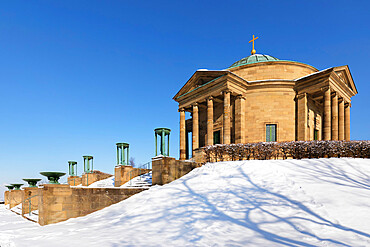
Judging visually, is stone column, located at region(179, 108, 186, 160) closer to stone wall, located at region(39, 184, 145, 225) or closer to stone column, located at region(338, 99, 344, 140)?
stone wall, located at region(39, 184, 145, 225)

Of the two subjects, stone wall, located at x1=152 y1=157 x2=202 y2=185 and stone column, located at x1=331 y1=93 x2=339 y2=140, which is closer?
stone wall, located at x1=152 y1=157 x2=202 y2=185

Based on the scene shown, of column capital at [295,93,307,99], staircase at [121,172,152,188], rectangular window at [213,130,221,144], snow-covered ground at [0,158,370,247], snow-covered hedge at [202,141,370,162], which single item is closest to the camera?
snow-covered ground at [0,158,370,247]

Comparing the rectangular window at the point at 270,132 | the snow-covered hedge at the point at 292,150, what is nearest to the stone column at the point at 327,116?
the rectangular window at the point at 270,132

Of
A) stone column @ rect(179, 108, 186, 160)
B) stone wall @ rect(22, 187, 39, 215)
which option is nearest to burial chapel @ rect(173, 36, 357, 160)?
stone column @ rect(179, 108, 186, 160)

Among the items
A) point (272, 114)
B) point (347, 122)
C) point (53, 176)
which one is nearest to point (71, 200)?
point (53, 176)

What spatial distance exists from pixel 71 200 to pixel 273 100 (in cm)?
1849

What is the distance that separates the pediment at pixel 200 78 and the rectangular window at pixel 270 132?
6.83m

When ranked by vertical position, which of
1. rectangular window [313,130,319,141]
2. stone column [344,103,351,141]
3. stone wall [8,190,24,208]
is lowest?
stone wall [8,190,24,208]

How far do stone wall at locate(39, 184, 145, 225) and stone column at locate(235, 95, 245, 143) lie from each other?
1172cm

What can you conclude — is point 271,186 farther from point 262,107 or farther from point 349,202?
point 262,107

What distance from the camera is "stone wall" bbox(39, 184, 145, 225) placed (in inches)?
398

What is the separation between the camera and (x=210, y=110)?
2023 centimetres

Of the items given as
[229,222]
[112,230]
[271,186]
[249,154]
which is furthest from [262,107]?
[112,230]

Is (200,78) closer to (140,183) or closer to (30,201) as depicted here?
(140,183)
